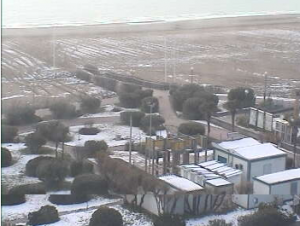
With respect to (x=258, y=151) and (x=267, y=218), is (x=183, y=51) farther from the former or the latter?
(x=267, y=218)

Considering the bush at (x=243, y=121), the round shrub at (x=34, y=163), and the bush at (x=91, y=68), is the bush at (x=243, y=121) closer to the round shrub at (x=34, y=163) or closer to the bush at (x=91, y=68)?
the bush at (x=91, y=68)

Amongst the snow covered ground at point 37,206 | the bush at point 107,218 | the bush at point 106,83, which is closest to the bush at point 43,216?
the snow covered ground at point 37,206

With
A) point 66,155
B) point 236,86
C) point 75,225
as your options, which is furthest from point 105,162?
point 236,86

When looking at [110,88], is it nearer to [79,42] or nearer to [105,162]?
[79,42]

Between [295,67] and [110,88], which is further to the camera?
[295,67]

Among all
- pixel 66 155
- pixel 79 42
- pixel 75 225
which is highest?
pixel 79 42

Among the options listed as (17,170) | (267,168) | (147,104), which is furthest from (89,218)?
(147,104)
